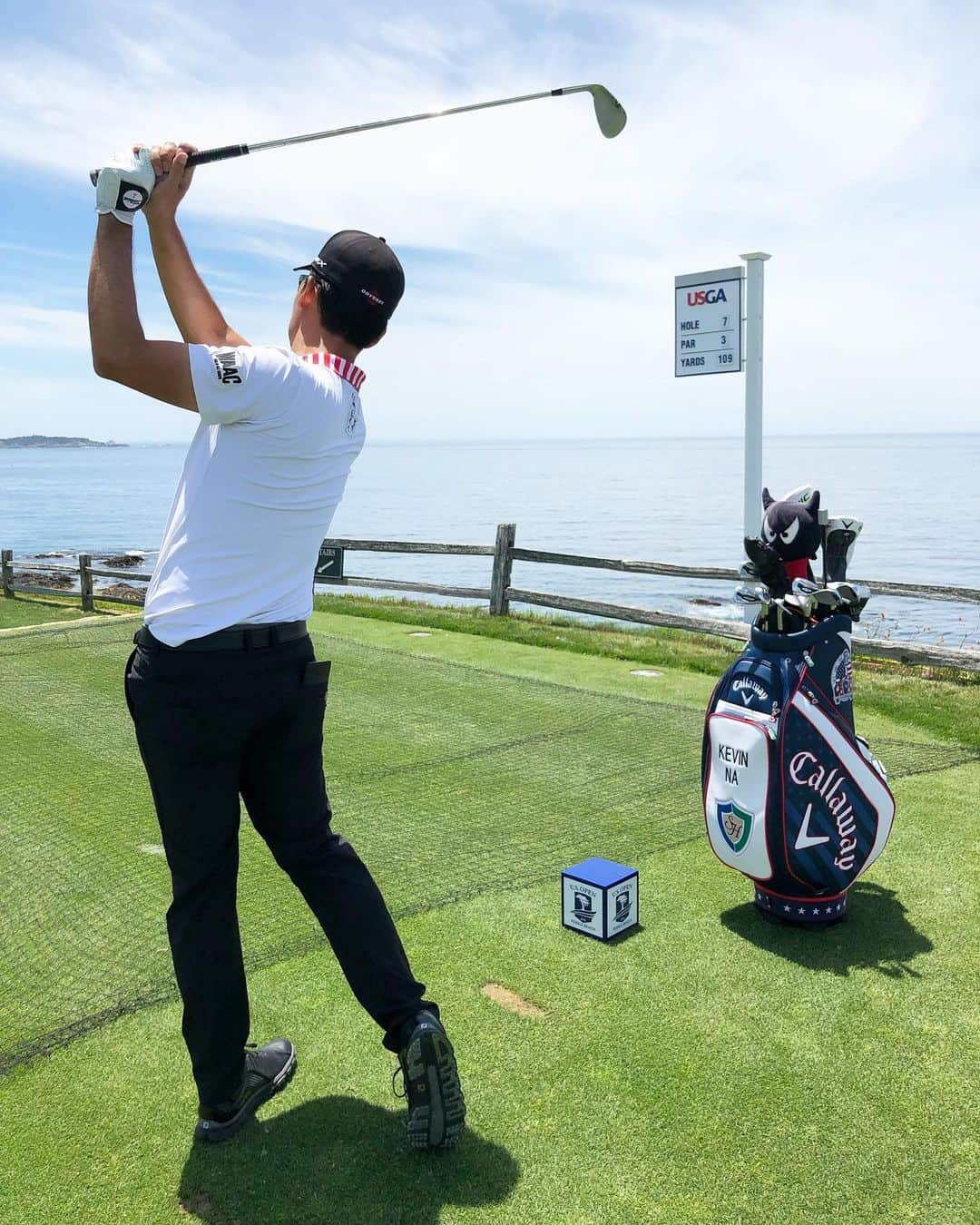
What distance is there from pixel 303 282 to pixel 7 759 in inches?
174

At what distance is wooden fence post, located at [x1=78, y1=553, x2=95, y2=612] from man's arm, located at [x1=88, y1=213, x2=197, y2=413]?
14.1 metres

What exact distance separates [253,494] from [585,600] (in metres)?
9.75

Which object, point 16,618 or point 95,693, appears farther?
point 16,618

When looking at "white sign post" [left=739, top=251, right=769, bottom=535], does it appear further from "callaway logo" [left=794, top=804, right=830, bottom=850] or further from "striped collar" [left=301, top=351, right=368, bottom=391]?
"striped collar" [left=301, top=351, right=368, bottom=391]

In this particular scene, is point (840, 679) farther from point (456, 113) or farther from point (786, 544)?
point (456, 113)

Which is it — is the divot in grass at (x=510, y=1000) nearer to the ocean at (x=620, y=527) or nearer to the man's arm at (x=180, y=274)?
the man's arm at (x=180, y=274)

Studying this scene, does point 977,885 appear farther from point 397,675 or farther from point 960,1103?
point 397,675

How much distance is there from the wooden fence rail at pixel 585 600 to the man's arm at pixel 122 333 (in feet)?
19.0

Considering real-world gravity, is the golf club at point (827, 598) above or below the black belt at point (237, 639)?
below

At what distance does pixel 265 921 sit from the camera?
3836 mm

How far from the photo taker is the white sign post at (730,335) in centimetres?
1091

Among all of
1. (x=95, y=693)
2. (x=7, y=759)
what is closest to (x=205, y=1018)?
(x=7, y=759)

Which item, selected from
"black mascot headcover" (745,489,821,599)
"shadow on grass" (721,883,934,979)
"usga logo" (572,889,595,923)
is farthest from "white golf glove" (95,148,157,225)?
"shadow on grass" (721,883,934,979)

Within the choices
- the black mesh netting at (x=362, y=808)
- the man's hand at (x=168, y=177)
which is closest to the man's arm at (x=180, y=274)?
the man's hand at (x=168, y=177)
